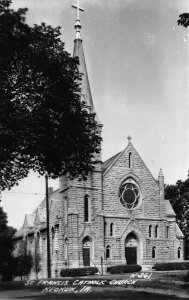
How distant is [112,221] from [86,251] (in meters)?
4.75

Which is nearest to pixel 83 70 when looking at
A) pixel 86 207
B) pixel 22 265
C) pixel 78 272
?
pixel 86 207

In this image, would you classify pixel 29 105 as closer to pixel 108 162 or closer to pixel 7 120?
pixel 7 120

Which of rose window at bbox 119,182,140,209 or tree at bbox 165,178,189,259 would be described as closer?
rose window at bbox 119,182,140,209

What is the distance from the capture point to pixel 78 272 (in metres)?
44.7

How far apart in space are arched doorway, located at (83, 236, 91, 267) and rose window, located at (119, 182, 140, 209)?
645cm

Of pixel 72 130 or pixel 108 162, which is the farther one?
pixel 108 162

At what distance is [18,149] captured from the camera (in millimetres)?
22766

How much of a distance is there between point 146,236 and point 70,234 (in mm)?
10007

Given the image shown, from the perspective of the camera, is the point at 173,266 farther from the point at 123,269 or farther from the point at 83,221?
the point at 83,221

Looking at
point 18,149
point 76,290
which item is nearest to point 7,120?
point 18,149

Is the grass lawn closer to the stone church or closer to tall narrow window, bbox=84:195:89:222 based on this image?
the stone church

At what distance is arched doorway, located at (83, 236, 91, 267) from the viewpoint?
4872 centimetres

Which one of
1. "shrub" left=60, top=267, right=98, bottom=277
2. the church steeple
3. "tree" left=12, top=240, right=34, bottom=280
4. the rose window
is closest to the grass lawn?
"shrub" left=60, top=267, right=98, bottom=277

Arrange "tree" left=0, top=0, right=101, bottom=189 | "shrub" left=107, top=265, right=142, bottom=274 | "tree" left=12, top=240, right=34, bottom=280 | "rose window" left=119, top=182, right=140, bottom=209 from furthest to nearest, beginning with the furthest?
"rose window" left=119, top=182, right=140, bottom=209
"tree" left=12, top=240, right=34, bottom=280
"shrub" left=107, top=265, right=142, bottom=274
"tree" left=0, top=0, right=101, bottom=189
